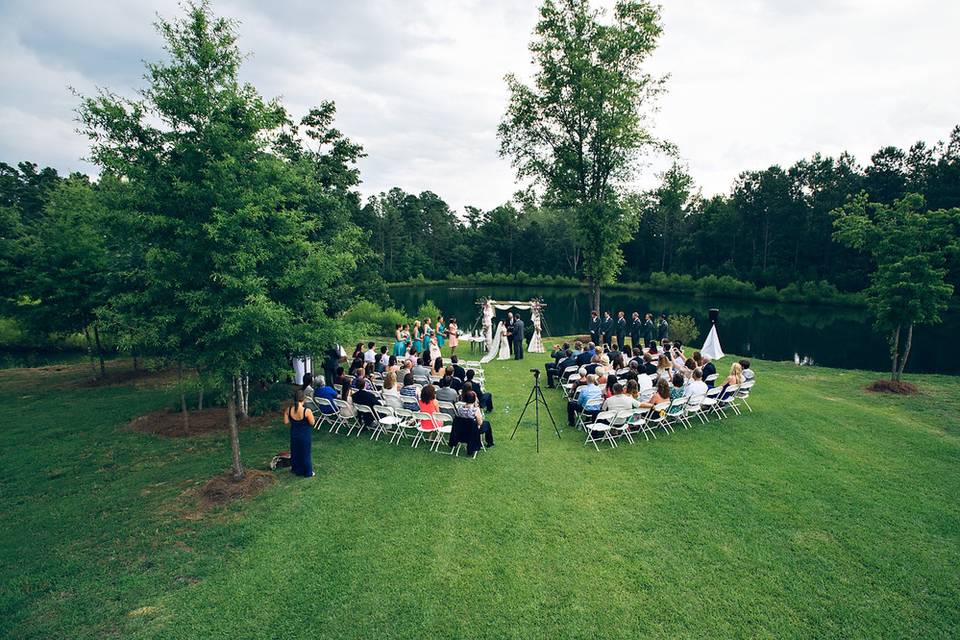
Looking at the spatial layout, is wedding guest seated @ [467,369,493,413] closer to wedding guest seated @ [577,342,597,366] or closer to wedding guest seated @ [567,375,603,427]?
wedding guest seated @ [567,375,603,427]

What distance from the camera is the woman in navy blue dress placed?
7992mm

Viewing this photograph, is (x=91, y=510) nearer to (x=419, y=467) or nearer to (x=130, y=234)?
(x=130, y=234)

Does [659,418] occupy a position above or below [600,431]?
above

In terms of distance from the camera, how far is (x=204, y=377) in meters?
7.54

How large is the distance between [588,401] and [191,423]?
9.75 m

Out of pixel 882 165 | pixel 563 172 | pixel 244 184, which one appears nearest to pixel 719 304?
pixel 882 165

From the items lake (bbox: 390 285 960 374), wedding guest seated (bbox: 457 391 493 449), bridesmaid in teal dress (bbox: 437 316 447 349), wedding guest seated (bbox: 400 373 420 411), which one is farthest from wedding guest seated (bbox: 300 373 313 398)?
lake (bbox: 390 285 960 374)

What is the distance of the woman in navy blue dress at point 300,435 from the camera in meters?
7.99

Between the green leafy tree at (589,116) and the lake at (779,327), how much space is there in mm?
7189

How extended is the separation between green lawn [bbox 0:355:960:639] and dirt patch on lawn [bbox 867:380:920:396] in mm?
4374

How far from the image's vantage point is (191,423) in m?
11.3

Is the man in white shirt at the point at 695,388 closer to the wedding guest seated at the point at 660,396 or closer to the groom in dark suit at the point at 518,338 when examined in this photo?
the wedding guest seated at the point at 660,396

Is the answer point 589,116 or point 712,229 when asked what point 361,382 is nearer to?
point 589,116

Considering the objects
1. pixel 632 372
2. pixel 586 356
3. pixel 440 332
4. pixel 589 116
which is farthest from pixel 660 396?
pixel 589 116
